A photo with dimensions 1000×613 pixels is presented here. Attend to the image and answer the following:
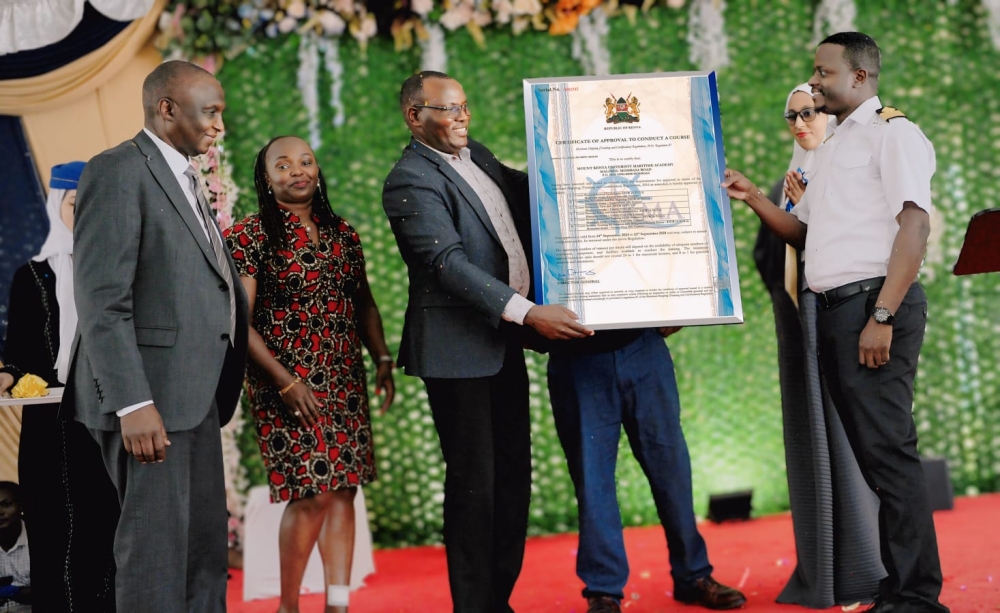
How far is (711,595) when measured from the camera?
3484 millimetres

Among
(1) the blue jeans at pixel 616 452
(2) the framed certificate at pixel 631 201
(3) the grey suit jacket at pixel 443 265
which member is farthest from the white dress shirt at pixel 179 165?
(1) the blue jeans at pixel 616 452

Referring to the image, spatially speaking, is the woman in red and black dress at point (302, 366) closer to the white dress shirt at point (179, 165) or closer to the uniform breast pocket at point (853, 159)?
the white dress shirt at point (179, 165)

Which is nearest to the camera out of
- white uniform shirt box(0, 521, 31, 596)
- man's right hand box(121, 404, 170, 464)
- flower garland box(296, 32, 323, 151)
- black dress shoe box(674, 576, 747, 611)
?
man's right hand box(121, 404, 170, 464)

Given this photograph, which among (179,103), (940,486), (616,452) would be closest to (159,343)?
(179,103)

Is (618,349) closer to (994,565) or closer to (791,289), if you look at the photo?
(791,289)

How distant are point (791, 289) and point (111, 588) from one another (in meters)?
2.67

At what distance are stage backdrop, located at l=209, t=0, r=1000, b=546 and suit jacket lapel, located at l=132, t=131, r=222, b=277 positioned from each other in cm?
233

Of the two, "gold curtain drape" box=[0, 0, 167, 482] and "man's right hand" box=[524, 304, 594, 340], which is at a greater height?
"gold curtain drape" box=[0, 0, 167, 482]

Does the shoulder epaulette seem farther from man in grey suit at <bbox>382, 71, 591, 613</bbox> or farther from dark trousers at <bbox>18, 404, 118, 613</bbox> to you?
dark trousers at <bbox>18, 404, 118, 613</bbox>

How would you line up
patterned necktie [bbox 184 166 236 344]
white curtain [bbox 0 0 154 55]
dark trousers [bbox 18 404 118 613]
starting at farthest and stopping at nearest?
white curtain [bbox 0 0 154 55]
dark trousers [bbox 18 404 118 613]
patterned necktie [bbox 184 166 236 344]

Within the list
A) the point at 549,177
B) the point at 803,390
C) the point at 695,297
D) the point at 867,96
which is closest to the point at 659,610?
the point at 803,390

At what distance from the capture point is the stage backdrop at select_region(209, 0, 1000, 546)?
4988 mm

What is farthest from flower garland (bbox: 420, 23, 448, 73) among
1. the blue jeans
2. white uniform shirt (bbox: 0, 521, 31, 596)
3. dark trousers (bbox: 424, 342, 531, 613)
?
white uniform shirt (bbox: 0, 521, 31, 596)

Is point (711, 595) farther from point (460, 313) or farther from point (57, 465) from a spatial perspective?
point (57, 465)
